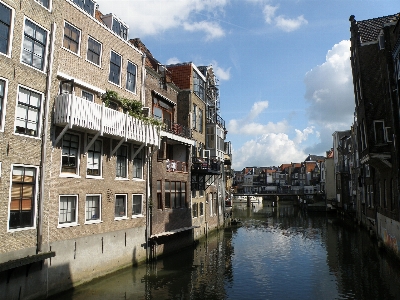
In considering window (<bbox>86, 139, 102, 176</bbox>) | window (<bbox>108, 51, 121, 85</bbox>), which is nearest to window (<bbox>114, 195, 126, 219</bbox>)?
window (<bbox>86, 139, 102, 176</bbox>)

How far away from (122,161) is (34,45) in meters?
9.23

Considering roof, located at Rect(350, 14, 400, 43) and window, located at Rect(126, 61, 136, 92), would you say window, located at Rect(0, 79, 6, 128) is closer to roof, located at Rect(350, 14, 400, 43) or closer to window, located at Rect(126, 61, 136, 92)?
window, located at Rect(126, 61, 136, 92)

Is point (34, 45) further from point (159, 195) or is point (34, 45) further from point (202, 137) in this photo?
point (202, 137)

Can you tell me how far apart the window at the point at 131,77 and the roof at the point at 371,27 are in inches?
836

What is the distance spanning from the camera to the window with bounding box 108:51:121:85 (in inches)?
885

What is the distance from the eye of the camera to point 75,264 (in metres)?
17.9

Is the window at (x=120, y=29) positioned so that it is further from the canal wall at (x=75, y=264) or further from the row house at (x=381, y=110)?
the row house at (x=381, y=110)

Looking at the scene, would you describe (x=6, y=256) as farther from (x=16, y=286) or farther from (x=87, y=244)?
(x=87, y=244)

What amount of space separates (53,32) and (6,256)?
11044 mm

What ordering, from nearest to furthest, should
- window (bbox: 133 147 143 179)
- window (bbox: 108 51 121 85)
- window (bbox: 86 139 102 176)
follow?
window (bbox: 86 139 102 176) < window (bbox: 108 51 121 85) < window (bbox: 133 147 143 179)

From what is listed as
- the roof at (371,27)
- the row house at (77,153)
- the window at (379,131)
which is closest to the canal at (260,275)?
the row house at (77,153)

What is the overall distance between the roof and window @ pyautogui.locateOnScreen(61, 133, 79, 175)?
26884mm

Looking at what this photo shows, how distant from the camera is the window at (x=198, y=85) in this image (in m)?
35.7

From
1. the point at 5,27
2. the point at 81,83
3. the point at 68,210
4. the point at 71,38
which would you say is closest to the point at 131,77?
the point at 81,83
